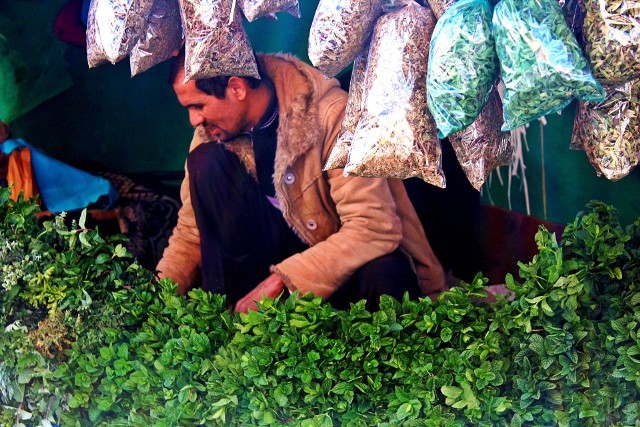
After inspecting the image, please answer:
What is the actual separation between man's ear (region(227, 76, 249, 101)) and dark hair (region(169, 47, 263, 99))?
0.03 feet

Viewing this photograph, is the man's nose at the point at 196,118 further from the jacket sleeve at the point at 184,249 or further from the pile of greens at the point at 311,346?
the pile of greens at the point at 311,346

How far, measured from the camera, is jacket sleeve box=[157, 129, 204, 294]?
7.98 ft

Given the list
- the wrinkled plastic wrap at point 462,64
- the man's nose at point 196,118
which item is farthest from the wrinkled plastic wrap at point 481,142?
the man's nose at point 196,118

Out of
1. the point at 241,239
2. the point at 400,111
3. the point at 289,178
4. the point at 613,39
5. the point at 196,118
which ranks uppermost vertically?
the point at 613,39

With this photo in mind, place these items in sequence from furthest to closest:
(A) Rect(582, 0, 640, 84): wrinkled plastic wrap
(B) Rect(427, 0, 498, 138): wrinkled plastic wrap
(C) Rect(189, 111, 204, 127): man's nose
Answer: (C) Rect(189, 111, 204, 127): man's nose, (B) Rect(427, 0, 498, 138): wrinkled plastic wrap, (A) Rect(582, 0, 640, 84): wrinkled plastic wrap

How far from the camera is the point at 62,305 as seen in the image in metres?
2.37

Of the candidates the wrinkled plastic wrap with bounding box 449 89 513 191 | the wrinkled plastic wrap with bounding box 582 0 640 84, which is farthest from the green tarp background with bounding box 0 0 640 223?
the wrinkled plastic wrap with bounding box 582 0 640 84

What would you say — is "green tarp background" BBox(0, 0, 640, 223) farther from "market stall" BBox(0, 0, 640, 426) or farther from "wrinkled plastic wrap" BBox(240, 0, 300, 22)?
"wrinkled plastic wrap" BBox(240, 0, 300, 22)

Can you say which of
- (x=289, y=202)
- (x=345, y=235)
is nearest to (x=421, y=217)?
(x=345, y=235)

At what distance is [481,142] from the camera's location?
1805 mm

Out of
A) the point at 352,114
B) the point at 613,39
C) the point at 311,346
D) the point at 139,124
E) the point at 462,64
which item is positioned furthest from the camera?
the point at 139,124

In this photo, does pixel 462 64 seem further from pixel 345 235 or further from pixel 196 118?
pixel 196 118

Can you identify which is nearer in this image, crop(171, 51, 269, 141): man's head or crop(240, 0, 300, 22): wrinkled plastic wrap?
crop(240, 0, 300, 22): wrinkled plastic wrap

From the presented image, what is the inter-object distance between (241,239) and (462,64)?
1065 mm
